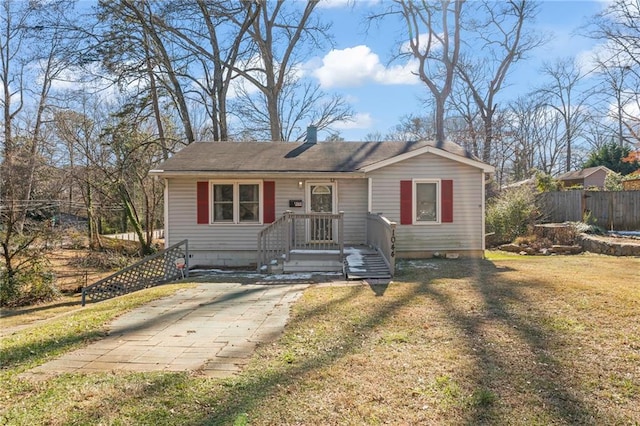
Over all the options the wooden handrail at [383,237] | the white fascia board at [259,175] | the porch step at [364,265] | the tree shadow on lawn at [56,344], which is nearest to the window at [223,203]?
the white fascia board at [259,175]

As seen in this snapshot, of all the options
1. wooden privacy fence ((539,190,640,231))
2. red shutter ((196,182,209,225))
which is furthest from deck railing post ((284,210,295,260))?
wooden privacy fence ((539,190,640,231))

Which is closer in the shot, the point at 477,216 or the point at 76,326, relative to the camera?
the point at 76,326

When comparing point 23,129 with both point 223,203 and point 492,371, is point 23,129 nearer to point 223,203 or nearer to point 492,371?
point 223,203

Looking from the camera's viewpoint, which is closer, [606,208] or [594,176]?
[606,208]

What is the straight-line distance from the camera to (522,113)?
3466 cm

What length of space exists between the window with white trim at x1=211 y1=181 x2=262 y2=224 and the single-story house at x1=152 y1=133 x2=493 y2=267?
0.10 ft

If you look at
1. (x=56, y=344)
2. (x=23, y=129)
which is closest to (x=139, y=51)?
(x=23, y=129)

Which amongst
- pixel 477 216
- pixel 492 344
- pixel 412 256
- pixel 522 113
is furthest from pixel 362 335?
pixel 522 113

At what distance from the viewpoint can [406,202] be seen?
1112cm

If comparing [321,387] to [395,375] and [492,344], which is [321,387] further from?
[492,344]

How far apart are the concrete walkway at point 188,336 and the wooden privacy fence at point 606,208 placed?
1329 centimetres

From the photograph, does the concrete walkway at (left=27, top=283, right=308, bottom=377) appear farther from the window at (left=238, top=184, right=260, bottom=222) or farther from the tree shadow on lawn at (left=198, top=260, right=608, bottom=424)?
the window at (left=238, top=184, right=260, bottom=222)

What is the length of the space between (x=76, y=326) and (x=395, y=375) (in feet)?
13.3

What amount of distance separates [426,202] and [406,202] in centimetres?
65
